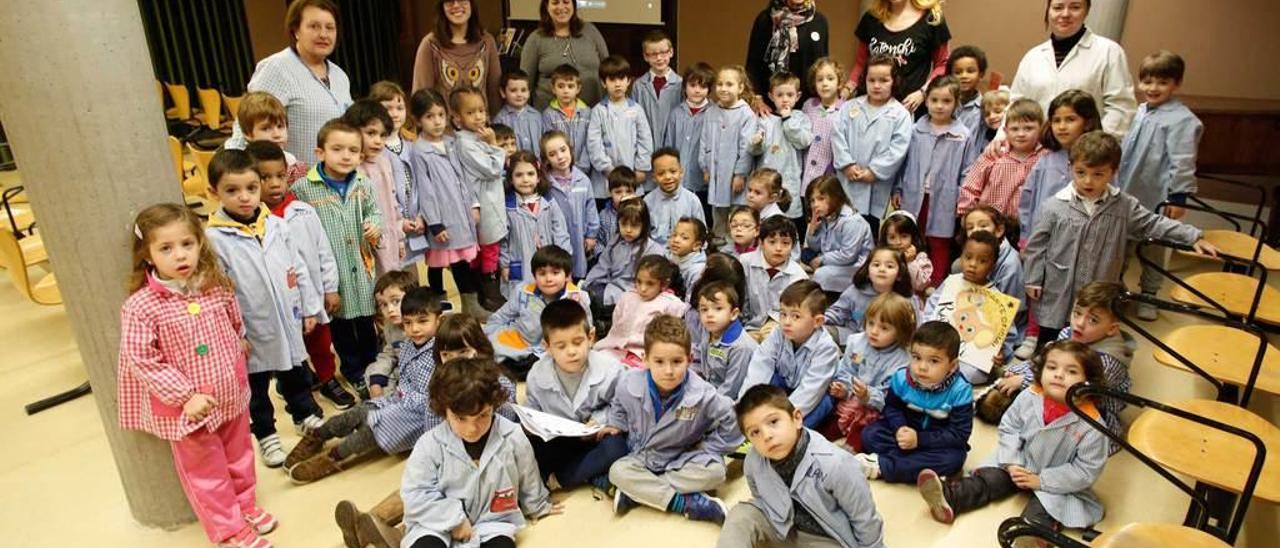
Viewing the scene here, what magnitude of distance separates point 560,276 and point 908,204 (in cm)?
208

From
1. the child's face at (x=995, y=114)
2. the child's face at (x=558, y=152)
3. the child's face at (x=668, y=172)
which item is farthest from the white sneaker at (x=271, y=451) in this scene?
the child's face at (x=995, y=114)

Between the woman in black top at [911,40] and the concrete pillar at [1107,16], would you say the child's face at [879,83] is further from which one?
the concrete pillar at [1107,16]

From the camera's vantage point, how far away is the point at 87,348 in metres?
2.40

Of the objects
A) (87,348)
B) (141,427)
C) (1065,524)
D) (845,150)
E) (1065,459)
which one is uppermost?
(845,150)

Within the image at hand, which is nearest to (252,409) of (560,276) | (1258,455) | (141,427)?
(141,427)

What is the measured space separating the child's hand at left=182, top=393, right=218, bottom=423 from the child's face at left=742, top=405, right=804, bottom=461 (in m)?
1.61

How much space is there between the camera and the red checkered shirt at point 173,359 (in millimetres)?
2277

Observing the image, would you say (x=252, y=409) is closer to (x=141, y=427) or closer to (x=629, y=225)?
(x=141, y=427)

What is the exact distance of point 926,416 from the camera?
2758 millimetres

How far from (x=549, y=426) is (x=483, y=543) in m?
0.45

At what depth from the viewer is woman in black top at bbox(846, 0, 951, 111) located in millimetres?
4426

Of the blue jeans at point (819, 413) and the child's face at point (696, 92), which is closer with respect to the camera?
the blue jeans at point (819, 413)

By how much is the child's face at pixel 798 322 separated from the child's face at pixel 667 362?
1.78 feet

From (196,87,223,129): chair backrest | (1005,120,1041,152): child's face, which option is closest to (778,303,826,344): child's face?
(1005,120,1041,152): child's face
